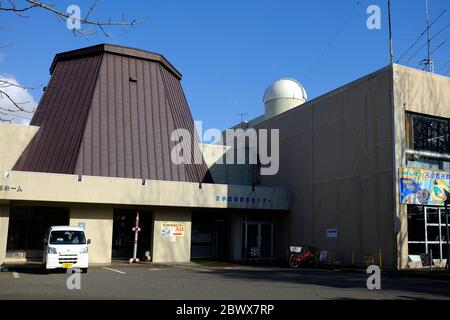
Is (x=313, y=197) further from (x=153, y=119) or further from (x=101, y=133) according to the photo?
(x=101, y=133)

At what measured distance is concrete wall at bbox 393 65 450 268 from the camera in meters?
20.9

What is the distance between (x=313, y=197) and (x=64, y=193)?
45.6 ft

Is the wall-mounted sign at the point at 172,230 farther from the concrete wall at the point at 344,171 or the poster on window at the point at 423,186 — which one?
the poster on window at the point at 423,186

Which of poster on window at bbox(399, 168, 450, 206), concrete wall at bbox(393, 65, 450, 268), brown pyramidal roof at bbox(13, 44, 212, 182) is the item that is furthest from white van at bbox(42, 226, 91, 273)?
poster on window at bbox(399, 168, 450, 206)

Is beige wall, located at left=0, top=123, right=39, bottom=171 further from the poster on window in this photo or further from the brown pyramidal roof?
the poster on window

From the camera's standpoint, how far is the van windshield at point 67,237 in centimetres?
1850

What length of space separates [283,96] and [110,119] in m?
15.0

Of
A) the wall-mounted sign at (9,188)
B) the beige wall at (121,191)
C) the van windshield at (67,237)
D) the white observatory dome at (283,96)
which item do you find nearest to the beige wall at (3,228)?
the beige wall at (121,191)

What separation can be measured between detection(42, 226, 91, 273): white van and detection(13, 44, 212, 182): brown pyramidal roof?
21.8 feet

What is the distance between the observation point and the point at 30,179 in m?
22.5

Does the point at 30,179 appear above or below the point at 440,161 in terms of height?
below

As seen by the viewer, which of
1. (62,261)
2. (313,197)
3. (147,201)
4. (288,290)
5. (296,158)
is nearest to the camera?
(288,290)

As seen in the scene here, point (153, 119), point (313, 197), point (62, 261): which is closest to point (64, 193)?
point (62, 261)
